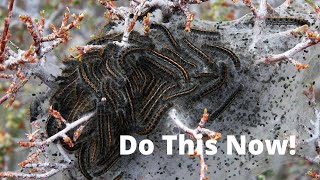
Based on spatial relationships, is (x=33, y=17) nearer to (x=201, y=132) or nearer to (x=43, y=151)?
(x=43, y=151)

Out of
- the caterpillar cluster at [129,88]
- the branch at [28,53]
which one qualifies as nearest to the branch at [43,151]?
the caterpillar cluster at [129,88]

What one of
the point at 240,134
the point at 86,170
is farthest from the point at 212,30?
the point at 86,170

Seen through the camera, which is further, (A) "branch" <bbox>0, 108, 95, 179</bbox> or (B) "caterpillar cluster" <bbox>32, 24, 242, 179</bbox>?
(B) "caterpillar cluster" <bbox>32, 24, 242, 179</bbox>

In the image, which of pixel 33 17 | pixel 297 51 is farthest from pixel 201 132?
pixel 33 17

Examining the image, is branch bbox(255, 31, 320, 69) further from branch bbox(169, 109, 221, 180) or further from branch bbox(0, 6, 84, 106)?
branch bbox(0, 6, 84, 106)

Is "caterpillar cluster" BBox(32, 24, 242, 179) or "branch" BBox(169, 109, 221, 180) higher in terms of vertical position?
"caterpillar cluster" BBox(32, 24, 242, 179)

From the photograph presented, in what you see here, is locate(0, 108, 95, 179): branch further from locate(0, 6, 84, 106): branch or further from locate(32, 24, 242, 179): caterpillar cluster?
locate(0, 6, 84, 106): branch

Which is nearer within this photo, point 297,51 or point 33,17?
point 297,51

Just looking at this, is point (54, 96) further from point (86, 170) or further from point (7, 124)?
point (7, 124)

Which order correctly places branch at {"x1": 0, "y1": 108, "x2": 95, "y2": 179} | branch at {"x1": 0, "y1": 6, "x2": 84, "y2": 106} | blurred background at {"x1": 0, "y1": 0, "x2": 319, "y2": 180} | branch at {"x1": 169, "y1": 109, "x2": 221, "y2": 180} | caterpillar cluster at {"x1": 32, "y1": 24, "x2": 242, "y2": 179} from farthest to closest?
1. blurred background at {"x1": 0, "y1": 0, "x2": 319, "y2": 180}
2. caterpillar cluster at {"x1": 32, "y1": 24, "x2": 242, "y2": 179}
3. branch at {"x1": 0, "y1": 108, "x2": 95, "y2": 179}
4. branch at {"x1": 169, "y1": 109, "x2": 221, "y2": 180}
5. branch at {"x1": 0, "y1": 6, "x2": 84, "y2": 106}

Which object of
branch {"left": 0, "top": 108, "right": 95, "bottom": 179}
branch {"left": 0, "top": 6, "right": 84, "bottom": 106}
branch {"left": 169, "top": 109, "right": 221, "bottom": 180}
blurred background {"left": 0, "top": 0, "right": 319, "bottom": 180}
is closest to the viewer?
branch {"left": 0, "top": 6, "right": 84, "bottom": 106}

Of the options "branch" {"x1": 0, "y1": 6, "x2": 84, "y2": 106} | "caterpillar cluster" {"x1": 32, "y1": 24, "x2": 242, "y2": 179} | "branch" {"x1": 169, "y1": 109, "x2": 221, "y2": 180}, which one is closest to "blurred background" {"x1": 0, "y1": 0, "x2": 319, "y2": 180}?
"caterpillar cluster" {"x1": 32, "y1": 24, "x2": 242, "y2": 179}

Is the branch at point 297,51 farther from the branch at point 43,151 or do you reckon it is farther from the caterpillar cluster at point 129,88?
the branch at point 43,151
